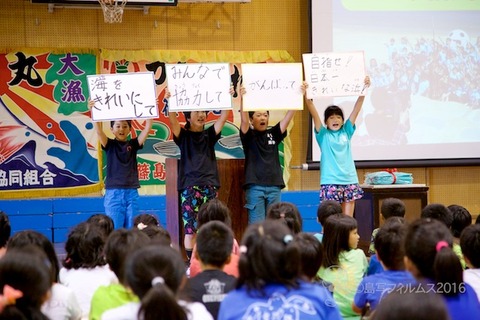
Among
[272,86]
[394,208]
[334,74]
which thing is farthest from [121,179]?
[394,208]

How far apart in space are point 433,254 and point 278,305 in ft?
2.14

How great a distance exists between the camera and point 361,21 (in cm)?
757

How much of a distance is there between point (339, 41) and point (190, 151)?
9.62 ft

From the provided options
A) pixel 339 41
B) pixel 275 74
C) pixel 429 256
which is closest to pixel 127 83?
pixel 275 74

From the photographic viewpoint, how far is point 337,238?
135 inches

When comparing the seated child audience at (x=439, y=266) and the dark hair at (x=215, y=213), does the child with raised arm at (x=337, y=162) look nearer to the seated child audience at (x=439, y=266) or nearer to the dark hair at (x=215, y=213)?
the dark hair at (x=215, y=213)

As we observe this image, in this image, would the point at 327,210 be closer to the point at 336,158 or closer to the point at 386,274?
the point at 336,158

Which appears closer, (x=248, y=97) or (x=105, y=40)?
(x=248, y=97)

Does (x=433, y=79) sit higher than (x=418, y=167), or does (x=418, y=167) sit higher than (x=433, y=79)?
(x=433, y=79)

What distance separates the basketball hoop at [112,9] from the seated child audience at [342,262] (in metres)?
3.77

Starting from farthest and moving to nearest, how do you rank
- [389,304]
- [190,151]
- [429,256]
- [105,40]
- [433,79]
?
[433,79] → [105,40] → [190,151] → [429,256] → [389,304]

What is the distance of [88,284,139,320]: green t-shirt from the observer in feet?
7.97

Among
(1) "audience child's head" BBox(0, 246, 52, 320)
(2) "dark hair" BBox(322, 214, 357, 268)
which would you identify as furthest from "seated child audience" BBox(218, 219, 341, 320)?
(2) "dark hair" BBox(322, 214, 357, 268)

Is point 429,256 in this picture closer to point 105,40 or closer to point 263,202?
point 263,202
